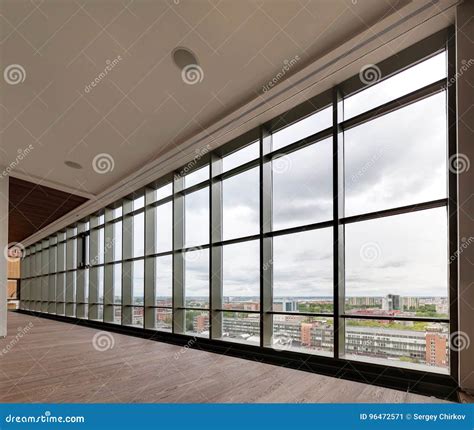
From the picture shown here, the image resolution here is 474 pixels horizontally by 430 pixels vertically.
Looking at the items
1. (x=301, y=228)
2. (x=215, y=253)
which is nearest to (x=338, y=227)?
(x=301, y=228)

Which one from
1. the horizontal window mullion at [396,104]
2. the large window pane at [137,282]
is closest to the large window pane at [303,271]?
the horizontal window mullion at [396,104]

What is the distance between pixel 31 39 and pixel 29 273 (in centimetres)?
1655

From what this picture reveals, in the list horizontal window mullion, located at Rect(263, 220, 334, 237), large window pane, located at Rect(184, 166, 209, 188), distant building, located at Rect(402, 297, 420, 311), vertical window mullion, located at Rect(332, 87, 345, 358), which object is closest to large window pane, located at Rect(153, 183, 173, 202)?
large window pane, located at Rect(184, 166, 209, 188)

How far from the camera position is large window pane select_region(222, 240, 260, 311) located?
18.6ft

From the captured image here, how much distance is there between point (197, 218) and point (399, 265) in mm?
4137

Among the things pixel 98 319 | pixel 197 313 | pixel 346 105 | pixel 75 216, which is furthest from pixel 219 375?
pixel 75 216

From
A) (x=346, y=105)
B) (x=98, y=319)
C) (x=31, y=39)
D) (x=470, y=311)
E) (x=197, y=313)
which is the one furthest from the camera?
(x=98, y=319)

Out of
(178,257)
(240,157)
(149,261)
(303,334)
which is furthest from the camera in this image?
(149,261)

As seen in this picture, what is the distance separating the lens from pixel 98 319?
1080cm

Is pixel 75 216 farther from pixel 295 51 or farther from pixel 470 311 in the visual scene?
pixel 470 311

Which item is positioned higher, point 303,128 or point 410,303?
point 303,128

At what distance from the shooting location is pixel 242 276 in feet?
19.4

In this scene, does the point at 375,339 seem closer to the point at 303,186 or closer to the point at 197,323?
the point at 303,186

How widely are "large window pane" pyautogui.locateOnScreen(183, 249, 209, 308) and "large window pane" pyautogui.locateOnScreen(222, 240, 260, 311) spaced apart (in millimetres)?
491
